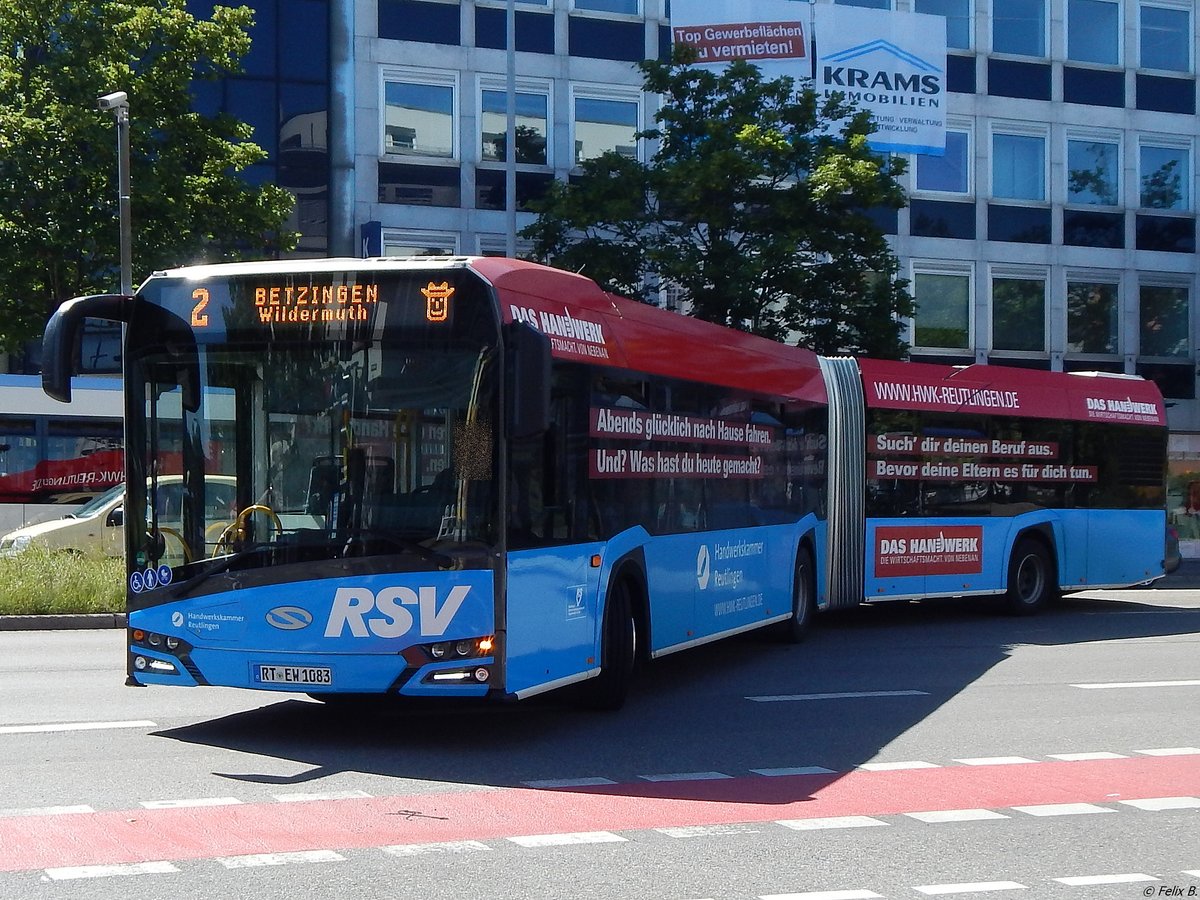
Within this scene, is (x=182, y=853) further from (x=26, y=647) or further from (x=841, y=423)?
(x=841, y=423)

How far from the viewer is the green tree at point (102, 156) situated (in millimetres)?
23875

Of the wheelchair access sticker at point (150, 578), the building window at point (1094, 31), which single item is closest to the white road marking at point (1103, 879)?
the wheelchair access sticker at point (150, 578)

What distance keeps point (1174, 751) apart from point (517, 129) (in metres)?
25.6

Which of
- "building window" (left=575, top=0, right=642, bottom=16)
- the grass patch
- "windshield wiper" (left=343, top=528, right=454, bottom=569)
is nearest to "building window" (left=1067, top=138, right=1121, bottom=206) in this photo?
"building window" (left=575, top=0, right=642, bottom=16)

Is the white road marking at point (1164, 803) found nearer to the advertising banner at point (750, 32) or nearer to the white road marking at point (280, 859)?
the white road marking at point (280, 859)

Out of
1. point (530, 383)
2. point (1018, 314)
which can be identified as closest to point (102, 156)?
point (530, 383)

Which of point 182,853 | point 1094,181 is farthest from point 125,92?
point 1094,181

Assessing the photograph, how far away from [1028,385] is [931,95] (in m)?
15.7

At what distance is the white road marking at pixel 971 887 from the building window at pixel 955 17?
32.5 meters

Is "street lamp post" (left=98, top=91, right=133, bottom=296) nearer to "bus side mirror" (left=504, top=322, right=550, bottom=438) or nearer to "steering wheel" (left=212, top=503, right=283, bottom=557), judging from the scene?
"steering wheel" (left=212, top=503, right=283, bottom=557)

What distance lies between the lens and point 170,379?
9773mm

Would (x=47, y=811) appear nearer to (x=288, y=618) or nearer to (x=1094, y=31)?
(x=288, y=618)

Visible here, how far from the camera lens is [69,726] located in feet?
33.7

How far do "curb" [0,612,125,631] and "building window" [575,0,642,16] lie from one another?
20375 mm
